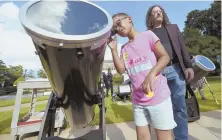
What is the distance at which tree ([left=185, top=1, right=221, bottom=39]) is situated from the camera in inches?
1313

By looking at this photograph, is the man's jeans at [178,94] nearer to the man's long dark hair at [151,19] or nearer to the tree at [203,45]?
the man's long dark hair at [151,19]

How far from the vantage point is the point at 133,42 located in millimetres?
1693

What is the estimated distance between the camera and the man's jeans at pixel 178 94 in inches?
91.6

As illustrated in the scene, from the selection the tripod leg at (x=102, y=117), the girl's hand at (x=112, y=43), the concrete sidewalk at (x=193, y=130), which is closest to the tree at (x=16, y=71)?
the concrete sidewalk at (x=193, y=130)

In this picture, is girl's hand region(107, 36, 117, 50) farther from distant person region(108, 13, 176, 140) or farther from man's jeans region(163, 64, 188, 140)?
man's jeans region(163, 64, 188, 140)

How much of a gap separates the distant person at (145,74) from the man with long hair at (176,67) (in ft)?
2.45

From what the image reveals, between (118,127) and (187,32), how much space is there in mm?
30531

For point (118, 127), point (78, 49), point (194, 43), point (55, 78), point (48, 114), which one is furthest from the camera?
point (194, 43)

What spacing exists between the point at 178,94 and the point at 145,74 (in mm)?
940

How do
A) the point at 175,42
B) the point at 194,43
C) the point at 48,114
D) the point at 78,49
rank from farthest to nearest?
the point at 194,43 < the point at 175,42 < the point at 48,114 < the point at 78,49

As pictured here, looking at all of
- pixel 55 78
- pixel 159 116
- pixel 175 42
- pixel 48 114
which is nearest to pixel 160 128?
pixel 159 116

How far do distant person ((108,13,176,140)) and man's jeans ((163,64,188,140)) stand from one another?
0.76 meters

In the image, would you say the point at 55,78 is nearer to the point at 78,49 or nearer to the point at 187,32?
the point at 78,49

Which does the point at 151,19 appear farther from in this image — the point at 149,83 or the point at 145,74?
the point at 149,83
